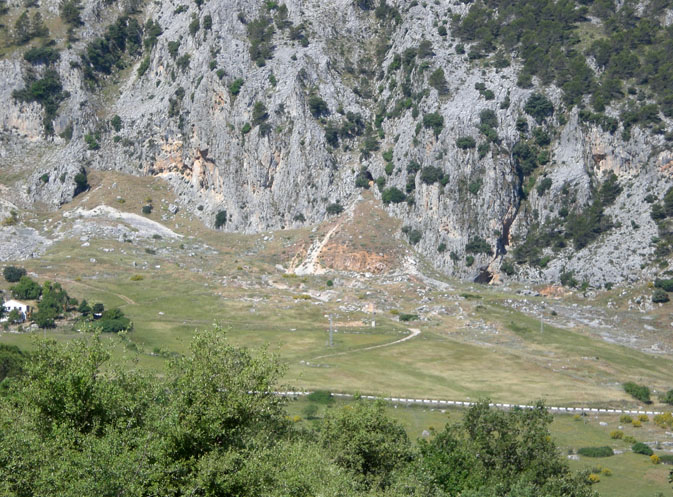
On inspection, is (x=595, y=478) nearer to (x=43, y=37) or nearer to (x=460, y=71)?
(x=460, y=71)

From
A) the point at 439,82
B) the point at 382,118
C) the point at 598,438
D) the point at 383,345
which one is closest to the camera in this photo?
the point at 598,438

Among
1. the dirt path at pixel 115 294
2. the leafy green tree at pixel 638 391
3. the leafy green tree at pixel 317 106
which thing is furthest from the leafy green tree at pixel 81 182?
the leafy green tree at pixel 638 391

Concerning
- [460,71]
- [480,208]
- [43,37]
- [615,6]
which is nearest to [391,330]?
[480,208]

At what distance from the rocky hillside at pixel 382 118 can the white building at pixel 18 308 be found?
45093 mm

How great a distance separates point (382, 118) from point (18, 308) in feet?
294

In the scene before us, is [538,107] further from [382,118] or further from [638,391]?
[638,391]

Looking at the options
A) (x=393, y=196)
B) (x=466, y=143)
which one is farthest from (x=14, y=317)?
(x=466, y=143)

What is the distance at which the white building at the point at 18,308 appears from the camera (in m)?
110

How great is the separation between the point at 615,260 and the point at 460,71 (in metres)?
55.6

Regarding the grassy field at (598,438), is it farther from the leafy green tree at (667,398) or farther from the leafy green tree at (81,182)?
the leafy green tree at (81,182)

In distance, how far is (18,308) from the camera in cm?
11162

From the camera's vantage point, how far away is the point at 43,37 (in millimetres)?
184250

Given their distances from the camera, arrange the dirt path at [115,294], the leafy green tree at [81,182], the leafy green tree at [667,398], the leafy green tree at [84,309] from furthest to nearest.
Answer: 1. the leafy green tree at [81,182]
2. the dirt path at [115,294]
3. the leafy green tree at [84,309]
4. the leafy green tree at [667,398]

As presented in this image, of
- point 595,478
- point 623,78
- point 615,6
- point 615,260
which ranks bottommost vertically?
point 595,478
